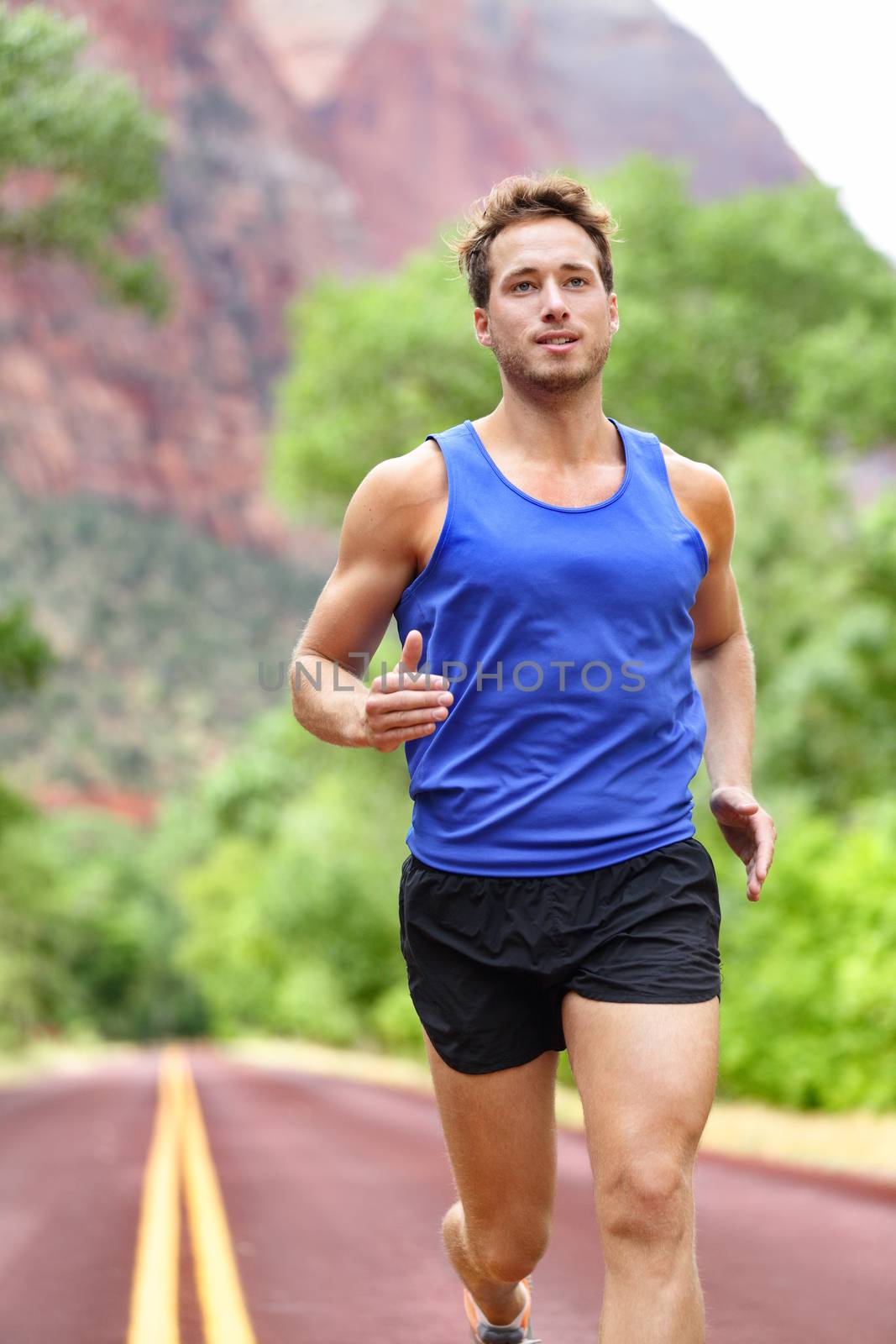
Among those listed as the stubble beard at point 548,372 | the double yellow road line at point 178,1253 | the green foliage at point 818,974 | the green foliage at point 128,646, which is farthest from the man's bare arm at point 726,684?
the green foliage at point 128,646

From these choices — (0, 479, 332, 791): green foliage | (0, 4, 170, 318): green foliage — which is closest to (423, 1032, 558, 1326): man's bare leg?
(0, 4, 170, 318): green foliage

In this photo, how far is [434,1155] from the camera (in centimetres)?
1274

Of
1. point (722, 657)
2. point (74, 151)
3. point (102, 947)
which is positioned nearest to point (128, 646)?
point (102, 947)

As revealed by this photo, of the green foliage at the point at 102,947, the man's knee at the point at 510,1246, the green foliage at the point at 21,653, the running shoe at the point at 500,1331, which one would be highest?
→ the green foliage at the point at 21,653

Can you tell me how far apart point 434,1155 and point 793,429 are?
14867 millimetres

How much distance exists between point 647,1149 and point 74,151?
13911 mm

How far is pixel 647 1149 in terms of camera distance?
118 inches

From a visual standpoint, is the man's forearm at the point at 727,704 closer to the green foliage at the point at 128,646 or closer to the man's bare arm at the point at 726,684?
the man's bare arm at the point at 726,684

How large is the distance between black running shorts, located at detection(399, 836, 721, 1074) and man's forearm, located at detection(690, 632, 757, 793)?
0.41 m

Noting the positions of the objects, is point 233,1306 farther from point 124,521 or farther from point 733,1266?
point 124,521

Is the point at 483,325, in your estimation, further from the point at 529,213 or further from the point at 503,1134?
the point at 503,1134

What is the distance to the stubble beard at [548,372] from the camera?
3.44 m

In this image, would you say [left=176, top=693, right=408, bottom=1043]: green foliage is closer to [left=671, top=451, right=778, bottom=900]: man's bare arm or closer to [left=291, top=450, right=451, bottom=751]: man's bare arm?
[left=671, top=451, right=778, bottom=900]: man's bare arm

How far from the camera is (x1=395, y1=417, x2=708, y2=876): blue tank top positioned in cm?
324
